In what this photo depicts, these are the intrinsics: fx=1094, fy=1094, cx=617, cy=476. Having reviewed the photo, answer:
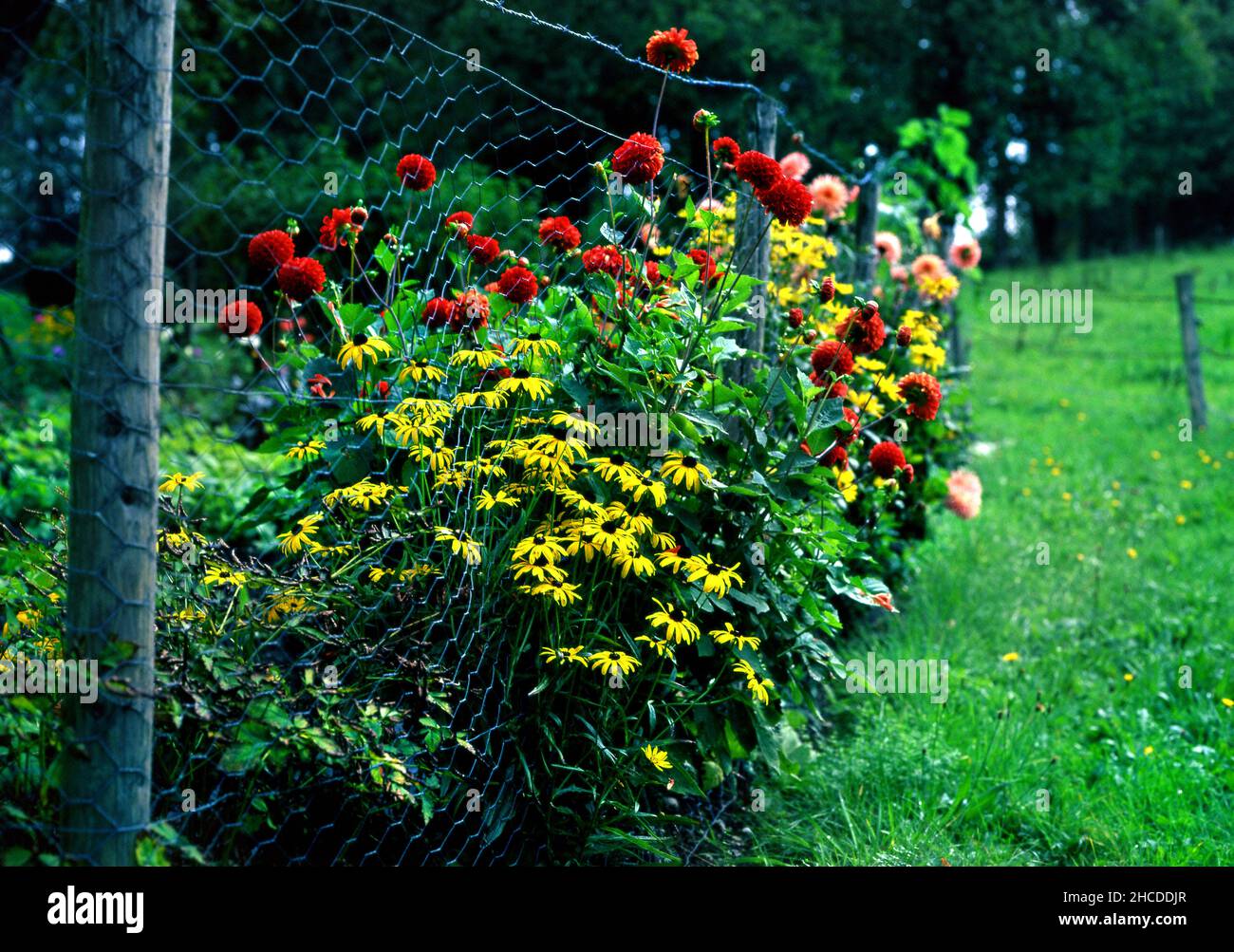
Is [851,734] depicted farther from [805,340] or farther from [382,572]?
[382,572]

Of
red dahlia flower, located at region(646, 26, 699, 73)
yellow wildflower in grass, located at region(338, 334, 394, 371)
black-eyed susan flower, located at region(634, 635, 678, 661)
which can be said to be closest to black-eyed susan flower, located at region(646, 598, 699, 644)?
black-eyed susan flower, located at region(634, 635, 678, 661)

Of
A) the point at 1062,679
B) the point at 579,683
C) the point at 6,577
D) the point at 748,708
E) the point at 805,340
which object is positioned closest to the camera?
the point at 6,577

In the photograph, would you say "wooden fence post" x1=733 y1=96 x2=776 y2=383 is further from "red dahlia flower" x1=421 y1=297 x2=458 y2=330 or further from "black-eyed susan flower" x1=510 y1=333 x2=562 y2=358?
"red dahlia flower" x1=421 y1=297 x2=458 y2=330

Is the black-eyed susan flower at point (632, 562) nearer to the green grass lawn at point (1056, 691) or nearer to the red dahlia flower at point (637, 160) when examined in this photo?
the red dahlia flower at point (637, 160)

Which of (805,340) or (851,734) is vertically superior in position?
(805,340)

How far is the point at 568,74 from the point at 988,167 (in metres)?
12.4

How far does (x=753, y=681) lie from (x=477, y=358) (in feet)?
3.24

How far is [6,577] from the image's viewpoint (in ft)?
7.68

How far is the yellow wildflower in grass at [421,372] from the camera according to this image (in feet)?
8.07

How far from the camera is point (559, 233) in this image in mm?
2768

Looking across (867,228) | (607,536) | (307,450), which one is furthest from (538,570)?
(867,228)

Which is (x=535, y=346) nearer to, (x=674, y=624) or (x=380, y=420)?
(x=380, y=420)
